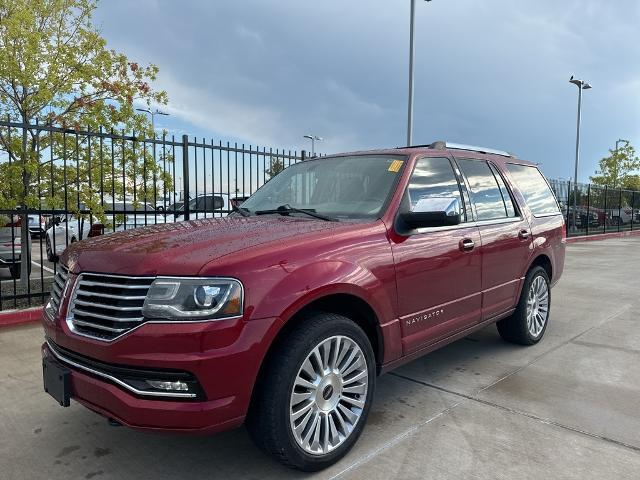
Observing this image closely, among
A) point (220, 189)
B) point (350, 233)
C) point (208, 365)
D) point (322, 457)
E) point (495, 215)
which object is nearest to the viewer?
point (208, 365)

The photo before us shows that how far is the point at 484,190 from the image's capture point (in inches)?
170

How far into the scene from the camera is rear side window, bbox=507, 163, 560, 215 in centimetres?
496

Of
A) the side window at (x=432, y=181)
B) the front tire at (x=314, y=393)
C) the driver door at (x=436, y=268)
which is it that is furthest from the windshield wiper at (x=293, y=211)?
the front tire at (x=314, y=393)

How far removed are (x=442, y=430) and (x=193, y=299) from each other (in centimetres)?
191

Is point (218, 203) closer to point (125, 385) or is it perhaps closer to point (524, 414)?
point (524, 414)

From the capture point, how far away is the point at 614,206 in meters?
24.8

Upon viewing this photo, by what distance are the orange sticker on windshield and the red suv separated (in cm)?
1

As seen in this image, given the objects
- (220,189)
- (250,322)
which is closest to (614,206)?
(220,189)

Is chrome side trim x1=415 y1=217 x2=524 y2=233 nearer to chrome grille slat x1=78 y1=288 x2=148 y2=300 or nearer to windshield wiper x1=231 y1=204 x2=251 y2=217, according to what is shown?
windshield wiper x1=231 y1=204 x2=251 y2=217

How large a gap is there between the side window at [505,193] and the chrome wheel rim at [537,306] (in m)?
0.80

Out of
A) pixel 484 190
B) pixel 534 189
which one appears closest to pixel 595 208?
pixel 534 189

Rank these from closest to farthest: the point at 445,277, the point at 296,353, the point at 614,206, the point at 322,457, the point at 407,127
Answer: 1. the point at 296,353
2. the point at 322,457
3. the point at 445,277
4. the point at 407,127
5. the point at 614,206

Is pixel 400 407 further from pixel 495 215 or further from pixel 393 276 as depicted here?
pixel 495 215

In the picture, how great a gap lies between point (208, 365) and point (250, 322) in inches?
10.5
